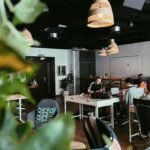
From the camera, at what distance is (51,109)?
4.27 metres

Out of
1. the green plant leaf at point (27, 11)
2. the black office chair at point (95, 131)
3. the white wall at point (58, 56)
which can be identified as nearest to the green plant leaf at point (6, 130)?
the green plant leaf at point (27, 11)

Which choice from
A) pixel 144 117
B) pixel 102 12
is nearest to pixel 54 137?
pixel 102 12

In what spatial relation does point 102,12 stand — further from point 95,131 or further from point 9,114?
point 9,114

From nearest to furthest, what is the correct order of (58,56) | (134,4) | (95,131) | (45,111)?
(95,131)
(45,111)
(134,4)
(58,56)

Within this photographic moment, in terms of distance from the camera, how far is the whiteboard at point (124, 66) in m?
11.5

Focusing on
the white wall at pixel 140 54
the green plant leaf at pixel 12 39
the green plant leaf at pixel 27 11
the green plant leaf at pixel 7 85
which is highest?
the white wall at pixel 140 54

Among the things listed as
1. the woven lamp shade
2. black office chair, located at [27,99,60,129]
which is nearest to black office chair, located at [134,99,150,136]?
black office chair, located at [27,99,60,129]

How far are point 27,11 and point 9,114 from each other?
0.45 ft

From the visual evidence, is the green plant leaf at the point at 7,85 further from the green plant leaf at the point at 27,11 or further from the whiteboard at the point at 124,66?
the whiteboard at the point at 124,66

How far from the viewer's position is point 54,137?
0.25m

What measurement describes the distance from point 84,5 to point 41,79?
7.94 meters

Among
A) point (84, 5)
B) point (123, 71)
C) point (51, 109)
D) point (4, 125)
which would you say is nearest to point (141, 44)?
point (123, 71)

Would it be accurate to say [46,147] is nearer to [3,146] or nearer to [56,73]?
[3,146]

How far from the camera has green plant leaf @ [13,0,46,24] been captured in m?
0.32
